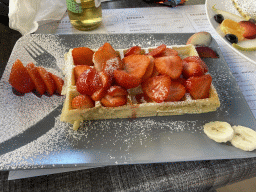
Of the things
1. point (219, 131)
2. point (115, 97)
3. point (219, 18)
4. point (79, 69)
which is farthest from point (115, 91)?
point (219, 18)

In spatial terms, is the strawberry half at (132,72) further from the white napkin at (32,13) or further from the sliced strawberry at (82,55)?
the white napkin at (32,13)

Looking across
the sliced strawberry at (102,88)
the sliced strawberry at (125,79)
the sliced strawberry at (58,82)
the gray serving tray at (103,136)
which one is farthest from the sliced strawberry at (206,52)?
the sliced strawberry at (58,82)

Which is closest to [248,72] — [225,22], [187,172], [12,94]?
[225,22]

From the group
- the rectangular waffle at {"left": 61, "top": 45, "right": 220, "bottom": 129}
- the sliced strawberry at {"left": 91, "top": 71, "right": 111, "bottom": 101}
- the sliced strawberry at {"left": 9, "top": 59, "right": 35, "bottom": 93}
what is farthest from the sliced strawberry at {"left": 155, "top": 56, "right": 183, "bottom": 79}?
the sliced strawberry at {"left": 9, "top": 59, "right": 35, "bottom": 93}

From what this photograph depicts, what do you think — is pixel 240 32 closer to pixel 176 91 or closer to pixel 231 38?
pixel 231 38

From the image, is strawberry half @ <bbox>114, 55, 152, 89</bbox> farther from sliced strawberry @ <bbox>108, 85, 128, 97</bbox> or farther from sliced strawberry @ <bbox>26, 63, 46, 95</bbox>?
sliced strawberry @ <bbox>26, 63, 46, 95</bbox>
